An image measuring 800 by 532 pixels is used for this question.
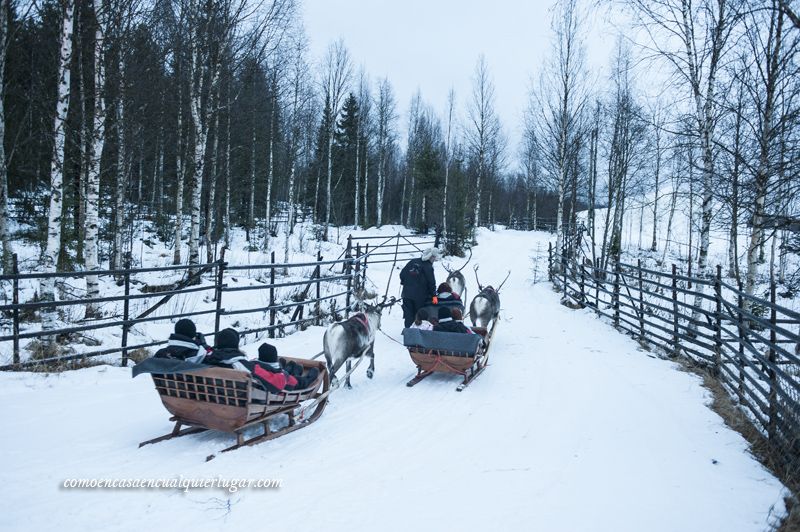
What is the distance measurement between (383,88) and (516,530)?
121 feet

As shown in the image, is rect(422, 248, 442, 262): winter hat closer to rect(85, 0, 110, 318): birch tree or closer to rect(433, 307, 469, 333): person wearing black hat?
rect(433, 307, 469, 333): person wearing black hat

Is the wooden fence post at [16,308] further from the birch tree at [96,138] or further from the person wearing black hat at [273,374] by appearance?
the person wearing black hat at [273,374]

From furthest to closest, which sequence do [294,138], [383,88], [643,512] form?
1. [383,88]
2. [294,138]
3. [643,512]

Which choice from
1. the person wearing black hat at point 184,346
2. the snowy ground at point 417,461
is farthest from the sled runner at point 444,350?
the person wearing black hat at point 184,346

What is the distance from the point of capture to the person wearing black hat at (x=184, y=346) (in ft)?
13.9

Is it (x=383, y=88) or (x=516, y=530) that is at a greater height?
(x=383, y=88)

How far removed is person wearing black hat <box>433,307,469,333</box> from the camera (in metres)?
6.44

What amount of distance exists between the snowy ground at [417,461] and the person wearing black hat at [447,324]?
2.71 ft

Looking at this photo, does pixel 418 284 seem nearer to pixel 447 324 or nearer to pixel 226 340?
pixel 447 324

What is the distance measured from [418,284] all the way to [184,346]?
4600mm

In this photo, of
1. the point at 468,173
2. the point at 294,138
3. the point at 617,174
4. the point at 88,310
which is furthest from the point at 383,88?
the point at 88,310

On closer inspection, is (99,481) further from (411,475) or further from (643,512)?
(643,512)

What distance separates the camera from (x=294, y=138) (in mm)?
22125

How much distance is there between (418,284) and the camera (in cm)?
821
